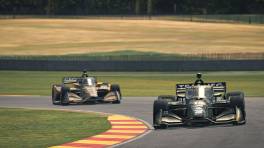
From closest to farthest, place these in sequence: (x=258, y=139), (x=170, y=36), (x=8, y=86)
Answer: (x=258, y=139) → (x=8, y=86) → (x=170, y=36)

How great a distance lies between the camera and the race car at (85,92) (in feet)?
110

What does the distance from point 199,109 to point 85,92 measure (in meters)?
10.5

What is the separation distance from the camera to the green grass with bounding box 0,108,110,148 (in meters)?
21.9

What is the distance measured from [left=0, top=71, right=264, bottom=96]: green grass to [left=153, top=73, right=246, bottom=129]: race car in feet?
47.1

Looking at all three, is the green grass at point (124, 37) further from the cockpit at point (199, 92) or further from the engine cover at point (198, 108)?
the engine cover at point (198, 108)

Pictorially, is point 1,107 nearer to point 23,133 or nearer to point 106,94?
point 106,94

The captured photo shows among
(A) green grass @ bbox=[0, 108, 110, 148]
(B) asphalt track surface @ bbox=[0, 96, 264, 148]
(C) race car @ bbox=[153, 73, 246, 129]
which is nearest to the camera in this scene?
(B) asphalt track surface @ bbox=[0, 96, 264, 148]

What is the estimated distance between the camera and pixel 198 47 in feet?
268

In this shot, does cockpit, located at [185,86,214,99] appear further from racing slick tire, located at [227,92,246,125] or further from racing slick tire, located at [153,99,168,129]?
racing slick tire, located at [153,99,168,129]
